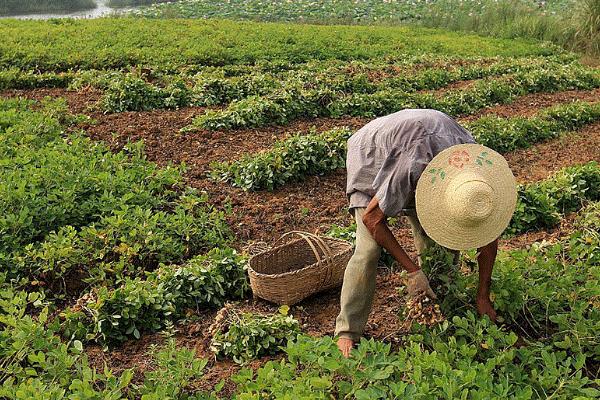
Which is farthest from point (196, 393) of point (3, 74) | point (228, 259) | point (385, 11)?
point (385, 11)

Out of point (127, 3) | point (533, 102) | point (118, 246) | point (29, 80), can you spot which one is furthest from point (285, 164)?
point (127, 3)

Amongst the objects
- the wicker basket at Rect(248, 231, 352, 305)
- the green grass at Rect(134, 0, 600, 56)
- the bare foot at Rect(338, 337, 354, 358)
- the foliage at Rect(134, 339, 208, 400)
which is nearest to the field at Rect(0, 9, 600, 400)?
the foliage at Rect(134, 339, 208, 400)

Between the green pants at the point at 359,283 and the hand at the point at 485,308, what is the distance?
44 cm

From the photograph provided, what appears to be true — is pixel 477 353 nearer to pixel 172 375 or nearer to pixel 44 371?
pixel 172 375

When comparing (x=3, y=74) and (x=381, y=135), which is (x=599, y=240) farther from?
(x=3, y=74)

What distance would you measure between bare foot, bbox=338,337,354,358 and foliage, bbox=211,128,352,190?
3.04 m

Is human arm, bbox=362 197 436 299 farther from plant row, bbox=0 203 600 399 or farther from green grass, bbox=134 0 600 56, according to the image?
green grass, bbox=134 0 600 56

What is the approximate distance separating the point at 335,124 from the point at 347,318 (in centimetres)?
549

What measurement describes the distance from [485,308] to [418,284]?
44 cm

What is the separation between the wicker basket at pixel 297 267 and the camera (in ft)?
15.3

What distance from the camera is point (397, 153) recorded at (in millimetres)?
3512

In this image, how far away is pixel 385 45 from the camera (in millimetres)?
16516

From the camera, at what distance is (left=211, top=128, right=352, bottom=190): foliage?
690cm

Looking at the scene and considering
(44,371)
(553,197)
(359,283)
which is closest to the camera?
(44,371)
